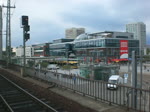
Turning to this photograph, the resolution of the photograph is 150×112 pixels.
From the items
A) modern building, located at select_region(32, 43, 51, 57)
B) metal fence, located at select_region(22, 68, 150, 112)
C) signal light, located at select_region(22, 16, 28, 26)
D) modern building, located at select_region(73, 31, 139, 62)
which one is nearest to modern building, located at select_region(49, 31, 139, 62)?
modern building, located at select_region(73, 31, 139, 62)

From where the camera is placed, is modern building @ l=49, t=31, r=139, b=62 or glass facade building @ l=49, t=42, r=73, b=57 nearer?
modern building @ l=49, t=31, r=139, b=62

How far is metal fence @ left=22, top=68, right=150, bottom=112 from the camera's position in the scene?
24.6 feet


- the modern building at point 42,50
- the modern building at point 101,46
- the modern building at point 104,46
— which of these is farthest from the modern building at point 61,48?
the modern building at point 104,46

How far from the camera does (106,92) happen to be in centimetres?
897

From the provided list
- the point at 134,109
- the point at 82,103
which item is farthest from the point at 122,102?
the point at 82,103

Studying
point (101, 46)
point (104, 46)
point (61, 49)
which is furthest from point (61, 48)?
point (104, 46)

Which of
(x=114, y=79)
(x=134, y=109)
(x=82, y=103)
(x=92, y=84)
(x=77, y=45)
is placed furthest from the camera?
(x=77, y=45)

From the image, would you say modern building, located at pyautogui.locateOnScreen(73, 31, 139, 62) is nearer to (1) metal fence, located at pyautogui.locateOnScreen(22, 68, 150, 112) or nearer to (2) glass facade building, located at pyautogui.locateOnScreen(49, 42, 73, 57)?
(2) glass facade building, located at pyautogui.locateOnScreen(49, 42, 73, 57)

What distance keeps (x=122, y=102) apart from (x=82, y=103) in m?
1.88

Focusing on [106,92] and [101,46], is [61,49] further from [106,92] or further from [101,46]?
[106,92]

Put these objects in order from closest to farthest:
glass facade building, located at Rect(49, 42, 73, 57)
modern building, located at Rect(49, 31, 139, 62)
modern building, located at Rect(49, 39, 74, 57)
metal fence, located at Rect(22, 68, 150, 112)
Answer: metal fence, located at Rect(22, 68, 150, 112)
modern building, located at Rect(49, 31, 139, 62)
glass facade building, located at Rect(49, 42, 73, 57)
modern building, located at Rect(49, 39, 74, 57)

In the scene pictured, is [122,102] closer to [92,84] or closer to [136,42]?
[92,84]

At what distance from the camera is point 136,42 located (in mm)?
102812

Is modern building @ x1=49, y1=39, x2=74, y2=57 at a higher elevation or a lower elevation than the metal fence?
higher
